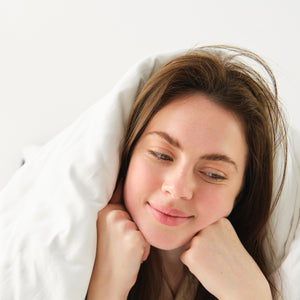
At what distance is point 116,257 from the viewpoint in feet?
2.91

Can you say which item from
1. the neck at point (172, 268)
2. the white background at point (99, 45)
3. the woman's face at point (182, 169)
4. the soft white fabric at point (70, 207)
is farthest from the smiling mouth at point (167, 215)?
the white background at point (99, 45)

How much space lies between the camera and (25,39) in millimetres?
1466

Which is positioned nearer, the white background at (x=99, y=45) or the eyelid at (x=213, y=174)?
the eyelid at (x=213, y=174)

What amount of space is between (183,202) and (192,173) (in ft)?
0.20

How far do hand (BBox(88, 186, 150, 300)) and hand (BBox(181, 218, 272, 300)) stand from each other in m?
0.12

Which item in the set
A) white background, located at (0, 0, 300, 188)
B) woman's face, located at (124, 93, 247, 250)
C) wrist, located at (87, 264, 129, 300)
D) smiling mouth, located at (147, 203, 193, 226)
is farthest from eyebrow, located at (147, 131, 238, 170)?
white background, located at (0, 0, 300, 188)

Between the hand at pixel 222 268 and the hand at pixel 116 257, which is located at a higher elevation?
the hand at pixel 116 257

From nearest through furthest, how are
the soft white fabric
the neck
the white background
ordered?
1. the soft white fabric
2. the neck
3. the white background

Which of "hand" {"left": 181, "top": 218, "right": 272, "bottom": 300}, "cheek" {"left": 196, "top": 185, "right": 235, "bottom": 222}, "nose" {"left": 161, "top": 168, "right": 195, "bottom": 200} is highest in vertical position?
"nose" {"left": 161, "top": 168, "right": 195, "bottom": 200}

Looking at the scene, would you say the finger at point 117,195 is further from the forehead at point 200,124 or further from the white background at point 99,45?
the white background at point 99,45

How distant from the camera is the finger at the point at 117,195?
0.99 m

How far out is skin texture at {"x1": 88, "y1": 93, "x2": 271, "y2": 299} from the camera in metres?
0.86

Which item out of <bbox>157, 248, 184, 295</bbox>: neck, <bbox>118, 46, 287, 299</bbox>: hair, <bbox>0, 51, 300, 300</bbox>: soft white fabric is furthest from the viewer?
<bbox>157, 248, 184, 295</bbox>: neck

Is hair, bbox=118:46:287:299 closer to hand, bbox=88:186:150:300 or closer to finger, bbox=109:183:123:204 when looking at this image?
finger, bbox=109:183:123:204
